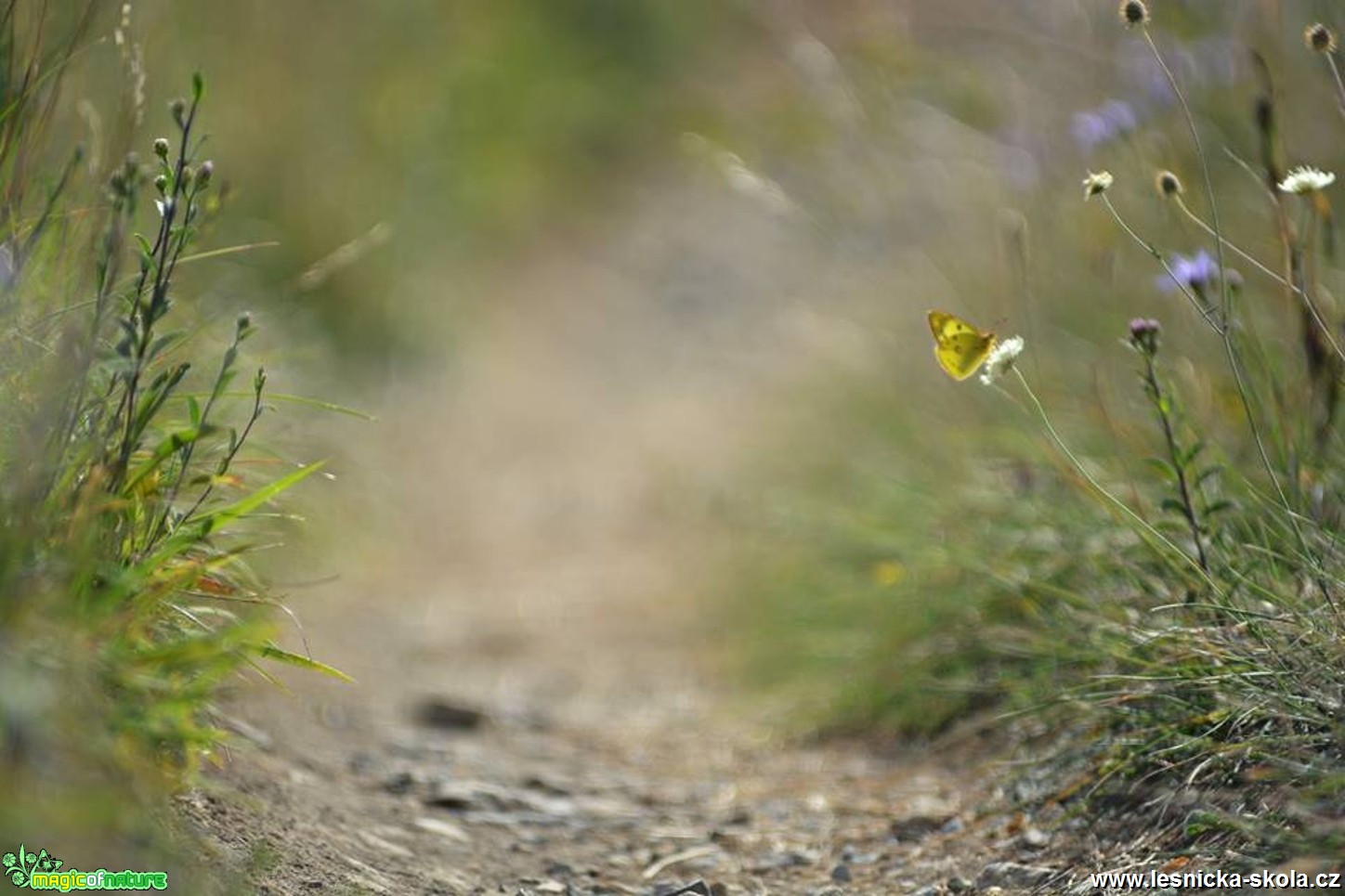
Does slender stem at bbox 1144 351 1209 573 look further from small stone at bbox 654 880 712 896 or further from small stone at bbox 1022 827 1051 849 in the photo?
small stone at bbox 654 880 712 896

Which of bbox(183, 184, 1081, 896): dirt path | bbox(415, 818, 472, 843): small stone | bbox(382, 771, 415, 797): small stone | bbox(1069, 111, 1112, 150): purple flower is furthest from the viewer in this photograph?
bbox(1069, 111, 1112, 150): purple flower

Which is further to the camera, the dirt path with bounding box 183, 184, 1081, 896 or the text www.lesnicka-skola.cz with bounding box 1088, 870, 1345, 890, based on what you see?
the dirt path with bounding box 183, 184, 1081, 896

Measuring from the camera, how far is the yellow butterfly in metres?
1.99

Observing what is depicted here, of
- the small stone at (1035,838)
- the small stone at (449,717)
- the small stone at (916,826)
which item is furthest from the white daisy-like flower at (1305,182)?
the small stone at (449,717)

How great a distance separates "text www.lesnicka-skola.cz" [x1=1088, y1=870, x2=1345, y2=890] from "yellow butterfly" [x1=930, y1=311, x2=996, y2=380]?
0.69m

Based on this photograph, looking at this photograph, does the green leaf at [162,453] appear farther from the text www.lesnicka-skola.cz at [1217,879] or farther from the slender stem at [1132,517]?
the text www.lesnicka-skola.cz at [1217,879]

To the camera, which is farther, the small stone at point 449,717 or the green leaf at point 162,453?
the small stone at point 449,717

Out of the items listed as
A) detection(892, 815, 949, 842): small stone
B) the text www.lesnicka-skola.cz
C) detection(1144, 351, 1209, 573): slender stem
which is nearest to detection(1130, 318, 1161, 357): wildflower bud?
detection(1144, 351, 1209, 573): slender stem

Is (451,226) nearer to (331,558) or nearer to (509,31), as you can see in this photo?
(509,31)

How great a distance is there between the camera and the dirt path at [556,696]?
2068mm

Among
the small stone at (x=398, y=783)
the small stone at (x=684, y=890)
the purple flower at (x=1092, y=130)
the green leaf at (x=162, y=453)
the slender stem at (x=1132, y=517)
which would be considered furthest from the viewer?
the purple flower at (x=1092, y=130)

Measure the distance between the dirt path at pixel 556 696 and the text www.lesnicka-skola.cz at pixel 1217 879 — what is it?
17 cm

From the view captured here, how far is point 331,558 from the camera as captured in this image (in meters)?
3.47

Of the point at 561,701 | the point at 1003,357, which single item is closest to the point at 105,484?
the point at 1003,357
